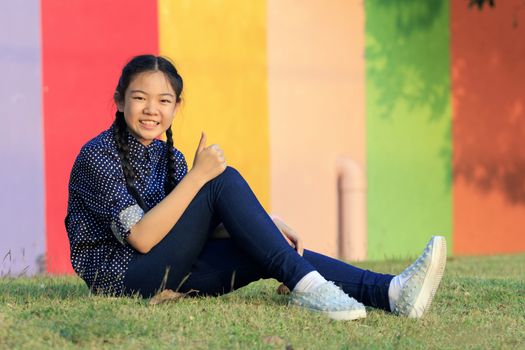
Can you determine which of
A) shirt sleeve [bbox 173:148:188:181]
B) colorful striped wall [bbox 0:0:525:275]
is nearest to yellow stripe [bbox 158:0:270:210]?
colorful striped wall [bbox 0:0:525:275]

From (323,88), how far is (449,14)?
1.59m

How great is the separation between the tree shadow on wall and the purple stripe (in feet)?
10.0

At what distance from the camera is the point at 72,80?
706 centimetres

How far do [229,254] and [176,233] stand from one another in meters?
0.29

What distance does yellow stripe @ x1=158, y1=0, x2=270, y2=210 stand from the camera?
7.47m

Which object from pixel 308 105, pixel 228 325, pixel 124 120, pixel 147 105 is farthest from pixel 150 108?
pixel 308 105

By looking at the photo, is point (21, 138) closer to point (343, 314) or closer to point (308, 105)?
point (308, 105)

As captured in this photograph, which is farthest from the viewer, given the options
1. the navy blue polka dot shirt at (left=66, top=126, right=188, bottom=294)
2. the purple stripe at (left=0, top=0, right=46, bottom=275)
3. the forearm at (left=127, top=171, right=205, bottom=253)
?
the purple stripe at (left=0, top=0, right=46, bottom=275)

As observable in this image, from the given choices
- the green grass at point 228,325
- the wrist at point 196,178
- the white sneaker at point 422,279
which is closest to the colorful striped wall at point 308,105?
the green grass at point 228,325

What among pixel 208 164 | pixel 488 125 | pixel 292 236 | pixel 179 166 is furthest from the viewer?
pixel 488 125

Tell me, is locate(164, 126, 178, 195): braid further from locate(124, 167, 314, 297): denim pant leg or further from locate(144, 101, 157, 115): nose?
locate(124, 167, 314, 297): denim pant leg

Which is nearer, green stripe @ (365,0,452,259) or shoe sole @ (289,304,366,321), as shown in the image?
shoe sole @ (289,304,366,321)

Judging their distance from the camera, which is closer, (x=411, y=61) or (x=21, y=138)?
(x=21, y=138)

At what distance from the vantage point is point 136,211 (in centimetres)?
380
